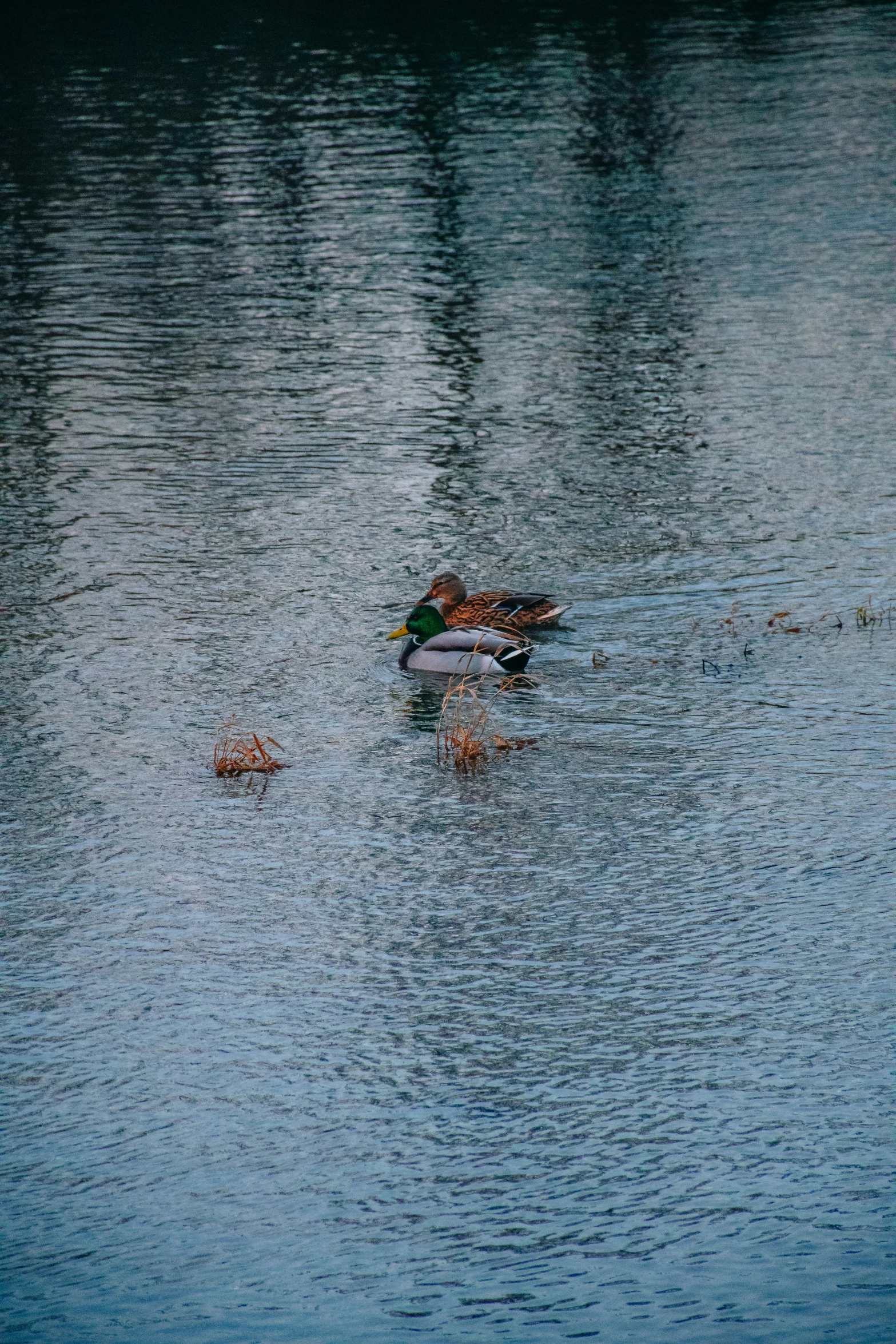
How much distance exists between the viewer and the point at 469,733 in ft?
29.2

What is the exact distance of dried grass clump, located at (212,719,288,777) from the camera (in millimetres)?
8562

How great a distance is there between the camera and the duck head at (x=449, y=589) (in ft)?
34.6

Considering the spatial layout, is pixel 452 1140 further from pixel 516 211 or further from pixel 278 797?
pixel 516 211

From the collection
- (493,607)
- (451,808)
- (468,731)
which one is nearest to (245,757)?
(451,808)

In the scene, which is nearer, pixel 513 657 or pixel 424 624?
pixel 513 657

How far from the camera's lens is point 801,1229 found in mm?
5305

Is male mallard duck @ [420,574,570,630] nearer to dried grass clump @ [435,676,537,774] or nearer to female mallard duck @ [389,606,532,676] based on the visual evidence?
female mallard duck @ [389,606,532,676]

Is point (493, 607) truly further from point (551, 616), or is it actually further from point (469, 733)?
point (469, 733)

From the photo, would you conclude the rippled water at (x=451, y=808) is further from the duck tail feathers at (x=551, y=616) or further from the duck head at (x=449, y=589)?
the duck head at (x=449, y=589)

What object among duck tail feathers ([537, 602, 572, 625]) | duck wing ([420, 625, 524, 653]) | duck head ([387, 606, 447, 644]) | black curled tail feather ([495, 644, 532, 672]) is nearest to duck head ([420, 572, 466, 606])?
duck head ([387, 606, 447, 644])

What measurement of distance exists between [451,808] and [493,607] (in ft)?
7.02

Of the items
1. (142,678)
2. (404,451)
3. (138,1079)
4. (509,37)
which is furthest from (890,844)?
(509,37)

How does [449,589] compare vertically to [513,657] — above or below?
above

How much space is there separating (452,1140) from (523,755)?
3378 millimetres
